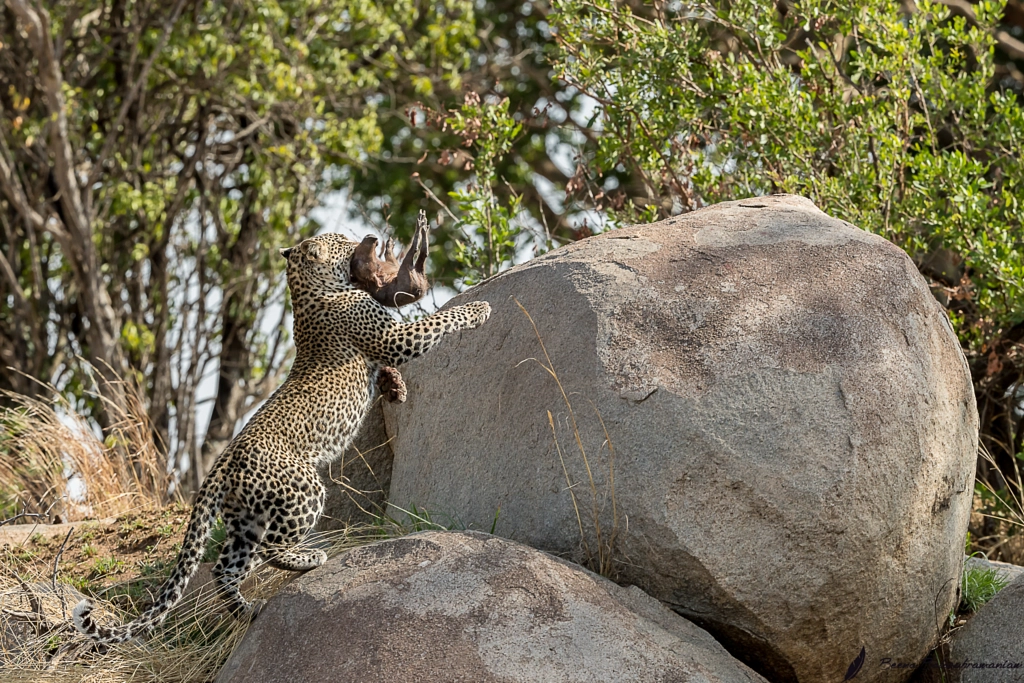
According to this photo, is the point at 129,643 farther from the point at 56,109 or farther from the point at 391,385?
the point at 56,109

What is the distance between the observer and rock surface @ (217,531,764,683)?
175 inches

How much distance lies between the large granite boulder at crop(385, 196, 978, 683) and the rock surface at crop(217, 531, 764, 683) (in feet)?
1.06

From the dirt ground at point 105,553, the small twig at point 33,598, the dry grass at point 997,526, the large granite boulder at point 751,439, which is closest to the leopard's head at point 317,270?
the large granite boulder at point 751,439

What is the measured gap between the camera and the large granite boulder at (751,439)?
4.86 meters

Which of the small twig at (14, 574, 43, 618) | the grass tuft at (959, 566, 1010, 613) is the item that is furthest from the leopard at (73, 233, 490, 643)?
the grass tuft at (959, 566, 1010, 613)

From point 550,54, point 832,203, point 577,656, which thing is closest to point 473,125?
point 550,54

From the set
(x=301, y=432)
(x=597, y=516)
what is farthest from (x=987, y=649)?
(x=301, y=432)

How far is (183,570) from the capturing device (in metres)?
5.13

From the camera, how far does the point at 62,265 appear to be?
12.5 meters

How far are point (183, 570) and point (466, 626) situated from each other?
1.46 metres

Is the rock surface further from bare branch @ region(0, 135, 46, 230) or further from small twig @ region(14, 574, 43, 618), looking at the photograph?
bare branch @ region(0, 135, 46, 230)

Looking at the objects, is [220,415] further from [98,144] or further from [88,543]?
[88,543]

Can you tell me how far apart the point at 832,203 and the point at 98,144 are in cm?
838

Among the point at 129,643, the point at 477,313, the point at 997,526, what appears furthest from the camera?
the point at 997,526
